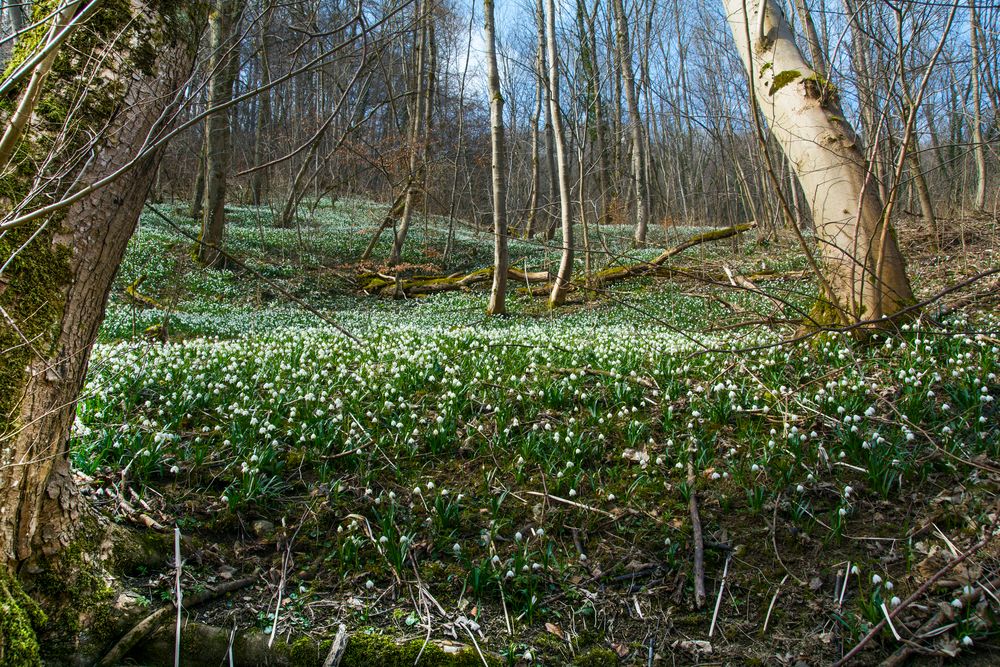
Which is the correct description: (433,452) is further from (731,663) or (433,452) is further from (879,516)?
(879,516)

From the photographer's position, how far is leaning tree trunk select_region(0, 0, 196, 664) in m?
2.21

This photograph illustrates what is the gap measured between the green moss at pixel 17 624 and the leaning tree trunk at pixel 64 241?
0.02m

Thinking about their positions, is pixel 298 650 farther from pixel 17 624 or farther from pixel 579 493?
pixel 579 493

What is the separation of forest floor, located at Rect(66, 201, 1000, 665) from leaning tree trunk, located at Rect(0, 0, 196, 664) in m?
0.39

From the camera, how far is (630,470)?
4.14 meters

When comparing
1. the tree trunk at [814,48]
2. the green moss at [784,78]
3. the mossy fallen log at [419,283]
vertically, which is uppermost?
the tree trunk at [814,48]

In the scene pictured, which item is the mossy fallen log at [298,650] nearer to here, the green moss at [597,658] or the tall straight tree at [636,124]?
the green moss at [597,658]

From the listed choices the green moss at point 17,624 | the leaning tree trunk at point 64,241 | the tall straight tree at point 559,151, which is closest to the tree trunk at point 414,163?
the tall straight tree at point 559,151

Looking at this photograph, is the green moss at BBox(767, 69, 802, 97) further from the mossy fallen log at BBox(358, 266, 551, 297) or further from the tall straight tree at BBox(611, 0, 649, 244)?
the tall straight tree at BBox(611, 0, 649, 244)

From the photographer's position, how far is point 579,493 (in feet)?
13.0

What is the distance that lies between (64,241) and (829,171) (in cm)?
591

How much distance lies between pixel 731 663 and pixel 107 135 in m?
3.60

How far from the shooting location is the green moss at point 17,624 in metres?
2.05

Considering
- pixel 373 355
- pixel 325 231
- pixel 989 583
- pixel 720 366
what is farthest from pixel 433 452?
pixel 325 231
